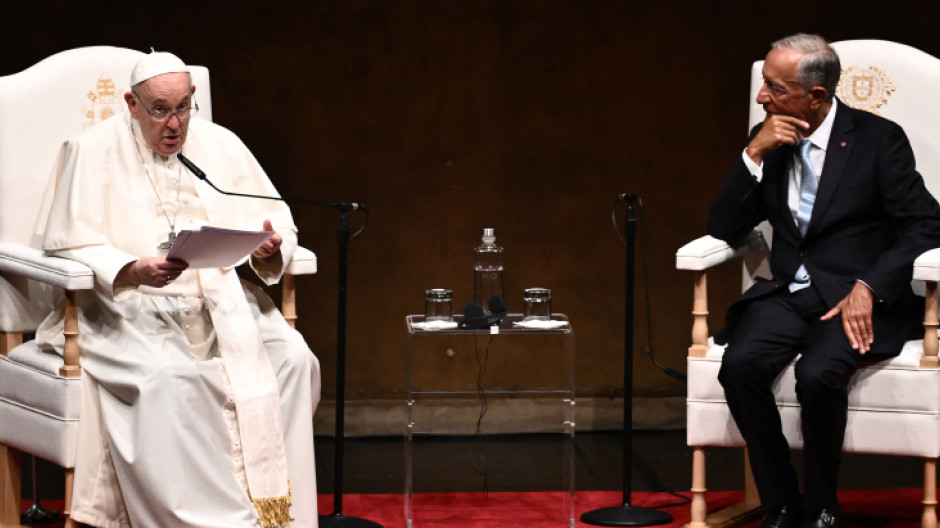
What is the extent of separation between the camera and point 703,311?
3953 millimetres

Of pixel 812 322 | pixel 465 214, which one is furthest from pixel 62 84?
pixel 812 322

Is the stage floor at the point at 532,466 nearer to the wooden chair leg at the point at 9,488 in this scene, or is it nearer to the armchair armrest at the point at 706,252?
the wooden chair leg at the point at 9,488

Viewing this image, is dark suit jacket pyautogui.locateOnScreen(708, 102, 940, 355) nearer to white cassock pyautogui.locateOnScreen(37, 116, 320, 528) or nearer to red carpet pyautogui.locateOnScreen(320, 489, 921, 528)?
red carpet pyautogui.locateOnScreen(320, 489, 921, 528)

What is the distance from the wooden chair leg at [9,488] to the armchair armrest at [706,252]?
2.10 metres

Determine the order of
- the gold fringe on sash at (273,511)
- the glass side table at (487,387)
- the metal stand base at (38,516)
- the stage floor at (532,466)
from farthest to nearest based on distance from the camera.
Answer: the glass side table at (487,387) < the stage floor at (532,466) < the metal stand base at (38,516) < the gold fringe on sash at (273,511)

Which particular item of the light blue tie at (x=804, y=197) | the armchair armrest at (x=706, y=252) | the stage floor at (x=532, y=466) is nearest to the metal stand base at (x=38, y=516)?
the stage floor at (x=532, y=466)

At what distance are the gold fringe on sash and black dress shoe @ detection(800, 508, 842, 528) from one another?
1.47 m

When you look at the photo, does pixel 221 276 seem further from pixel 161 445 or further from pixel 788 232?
pixel 788 232

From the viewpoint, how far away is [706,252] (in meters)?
3.94

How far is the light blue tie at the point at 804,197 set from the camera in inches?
157

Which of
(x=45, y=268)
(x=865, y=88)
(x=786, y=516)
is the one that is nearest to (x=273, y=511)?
(x=45, y=268)

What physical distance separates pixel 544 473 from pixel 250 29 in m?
2.10

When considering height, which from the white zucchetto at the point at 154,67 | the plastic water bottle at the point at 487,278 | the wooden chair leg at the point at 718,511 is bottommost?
the wooden chair leg at the point at 718,511

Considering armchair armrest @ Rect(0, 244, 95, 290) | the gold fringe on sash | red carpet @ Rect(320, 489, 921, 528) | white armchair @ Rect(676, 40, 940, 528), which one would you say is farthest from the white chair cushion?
white armchair @ Rect(676, 40, 940, 528)
